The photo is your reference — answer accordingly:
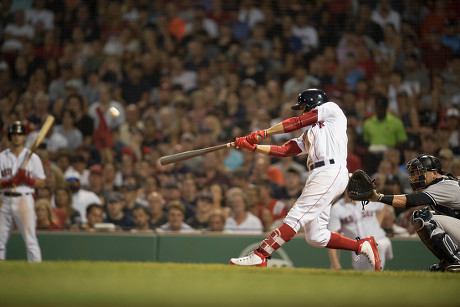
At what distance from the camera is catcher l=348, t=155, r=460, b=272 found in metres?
6.59

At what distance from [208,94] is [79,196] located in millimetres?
3733

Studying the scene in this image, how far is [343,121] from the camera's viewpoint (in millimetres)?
6871

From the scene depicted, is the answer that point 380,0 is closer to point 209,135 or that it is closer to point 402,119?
point 402,119

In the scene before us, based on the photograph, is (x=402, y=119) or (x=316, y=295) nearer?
(x=316, y=295)

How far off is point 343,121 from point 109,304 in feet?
10.9

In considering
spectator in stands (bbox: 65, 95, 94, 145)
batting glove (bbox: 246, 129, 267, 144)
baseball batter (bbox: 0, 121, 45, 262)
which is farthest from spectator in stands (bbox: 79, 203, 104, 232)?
batting glove (bbox: 246, 129, 267, 144)

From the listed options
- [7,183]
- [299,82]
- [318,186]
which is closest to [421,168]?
[318,186]

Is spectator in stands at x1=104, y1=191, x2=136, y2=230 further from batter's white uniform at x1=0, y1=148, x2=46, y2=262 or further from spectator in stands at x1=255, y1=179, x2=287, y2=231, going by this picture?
spectator in stands at x1=255, y1=179, x2=287, y2=231

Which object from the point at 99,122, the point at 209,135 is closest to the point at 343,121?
the point at 209,135

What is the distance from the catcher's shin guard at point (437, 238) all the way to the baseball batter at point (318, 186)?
52 centimetres

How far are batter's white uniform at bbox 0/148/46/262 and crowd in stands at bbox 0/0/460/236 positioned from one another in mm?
1052

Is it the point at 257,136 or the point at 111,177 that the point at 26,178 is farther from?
the point at 257,136

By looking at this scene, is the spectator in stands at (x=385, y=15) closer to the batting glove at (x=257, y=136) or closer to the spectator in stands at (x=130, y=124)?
the spectator in stands at (x=130, y=124)

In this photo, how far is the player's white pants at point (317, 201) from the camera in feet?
21.7
